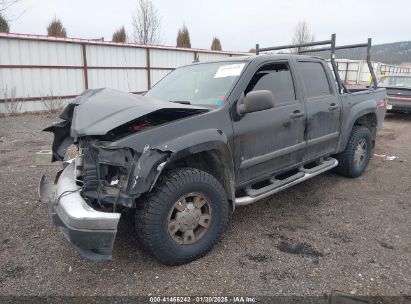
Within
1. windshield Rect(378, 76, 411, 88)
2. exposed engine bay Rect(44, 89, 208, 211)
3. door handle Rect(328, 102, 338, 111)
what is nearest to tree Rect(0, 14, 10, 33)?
exposed engine bay Rect(44, 89, 208, 211)

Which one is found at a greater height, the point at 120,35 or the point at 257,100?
the point at 120,35

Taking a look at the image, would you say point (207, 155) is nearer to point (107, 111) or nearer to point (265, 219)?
point (107, 111)

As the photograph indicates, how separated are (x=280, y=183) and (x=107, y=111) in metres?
1.99

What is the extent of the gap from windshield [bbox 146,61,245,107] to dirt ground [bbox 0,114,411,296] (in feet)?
4.55

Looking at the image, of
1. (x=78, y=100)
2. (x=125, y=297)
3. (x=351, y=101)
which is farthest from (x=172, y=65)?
(x=125, y=297)

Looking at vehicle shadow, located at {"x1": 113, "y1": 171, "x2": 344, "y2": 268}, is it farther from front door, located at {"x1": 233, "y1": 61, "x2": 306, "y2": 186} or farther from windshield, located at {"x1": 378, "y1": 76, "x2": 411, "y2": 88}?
windshield, located at {"x1": 378, "y1": 76, "x2": 411, "y2": 88}

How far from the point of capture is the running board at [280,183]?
3.41 meters

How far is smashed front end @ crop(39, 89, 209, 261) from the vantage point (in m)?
2.47

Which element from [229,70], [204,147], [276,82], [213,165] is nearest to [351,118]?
[276,82]

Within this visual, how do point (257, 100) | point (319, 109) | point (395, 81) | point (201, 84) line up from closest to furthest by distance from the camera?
point (257, 100) < point (201, 84) < point (319, 109) < point (395, 81)

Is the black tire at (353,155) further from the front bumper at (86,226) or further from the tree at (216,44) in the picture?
the tree at (216,44)

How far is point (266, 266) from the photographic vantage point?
296cm

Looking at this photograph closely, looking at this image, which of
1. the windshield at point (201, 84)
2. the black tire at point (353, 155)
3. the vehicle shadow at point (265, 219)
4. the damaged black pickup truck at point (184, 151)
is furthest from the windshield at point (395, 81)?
the windshield at point (201, 84)

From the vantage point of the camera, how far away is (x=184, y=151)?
280 centimetres
